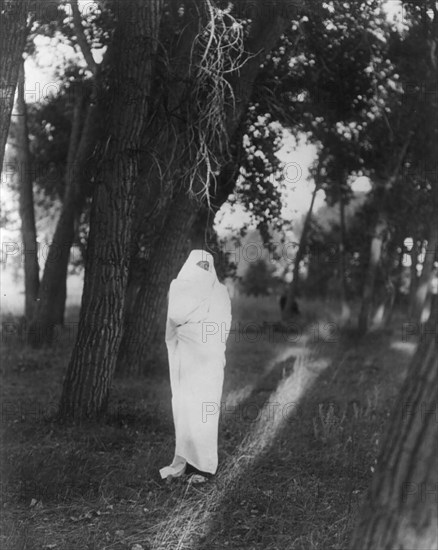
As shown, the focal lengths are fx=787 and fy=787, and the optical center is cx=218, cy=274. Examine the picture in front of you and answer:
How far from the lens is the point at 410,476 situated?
314 cm

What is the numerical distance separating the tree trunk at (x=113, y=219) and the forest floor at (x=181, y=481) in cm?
55

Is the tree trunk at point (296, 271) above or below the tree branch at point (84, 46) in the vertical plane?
below

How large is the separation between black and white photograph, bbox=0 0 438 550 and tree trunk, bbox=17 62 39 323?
0.06 metres

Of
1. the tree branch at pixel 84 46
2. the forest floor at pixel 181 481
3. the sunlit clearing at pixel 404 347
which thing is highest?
the tree branch at pixel 84 46

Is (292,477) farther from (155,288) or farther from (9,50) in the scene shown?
(155,288)

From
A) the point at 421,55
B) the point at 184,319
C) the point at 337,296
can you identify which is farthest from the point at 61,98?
the point at 337,296

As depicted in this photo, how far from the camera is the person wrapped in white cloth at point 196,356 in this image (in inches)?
322

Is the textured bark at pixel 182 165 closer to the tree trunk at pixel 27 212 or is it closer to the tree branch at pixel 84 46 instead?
the tree branch at pixel 84 46

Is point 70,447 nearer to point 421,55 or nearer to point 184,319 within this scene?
point 184,319

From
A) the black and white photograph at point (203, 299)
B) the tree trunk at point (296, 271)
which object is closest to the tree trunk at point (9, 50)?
the black and white photograph at point (203, 299)

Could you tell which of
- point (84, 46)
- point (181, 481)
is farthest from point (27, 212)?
point (181, 481)

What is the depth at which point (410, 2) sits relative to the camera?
17.4 m

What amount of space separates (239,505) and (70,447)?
2346mm

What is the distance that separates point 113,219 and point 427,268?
1537 cm
